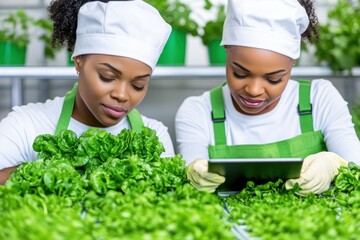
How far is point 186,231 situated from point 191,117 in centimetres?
142

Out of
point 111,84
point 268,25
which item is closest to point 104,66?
point 111,84

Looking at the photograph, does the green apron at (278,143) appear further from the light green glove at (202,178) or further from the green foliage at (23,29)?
the green foliage at (23,29)

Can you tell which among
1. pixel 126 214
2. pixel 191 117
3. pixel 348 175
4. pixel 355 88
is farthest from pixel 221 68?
pixel 126 214

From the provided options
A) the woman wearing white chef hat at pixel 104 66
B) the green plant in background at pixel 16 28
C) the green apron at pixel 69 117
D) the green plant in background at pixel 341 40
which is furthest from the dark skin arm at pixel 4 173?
the green plant in background at pixel 341 40

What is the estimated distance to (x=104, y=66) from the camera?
207 centimetres

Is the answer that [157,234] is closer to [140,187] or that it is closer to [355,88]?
[140,187]

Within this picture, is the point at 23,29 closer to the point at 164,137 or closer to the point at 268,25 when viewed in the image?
the point at 164,137

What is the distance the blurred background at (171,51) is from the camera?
140 inches

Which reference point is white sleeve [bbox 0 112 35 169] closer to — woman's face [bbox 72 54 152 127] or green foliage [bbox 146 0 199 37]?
woman's face [bbox 72 54 152 127]

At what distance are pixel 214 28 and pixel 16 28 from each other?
1292 millimetres

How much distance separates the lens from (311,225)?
4.08 ft

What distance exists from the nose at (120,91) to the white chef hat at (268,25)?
511 millimetres

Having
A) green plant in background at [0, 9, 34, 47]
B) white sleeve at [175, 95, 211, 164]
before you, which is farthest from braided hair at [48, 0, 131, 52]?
green plant in background at [0, 9, 34, 47]

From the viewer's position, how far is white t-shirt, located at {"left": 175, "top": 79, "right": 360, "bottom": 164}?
8.35 feet
